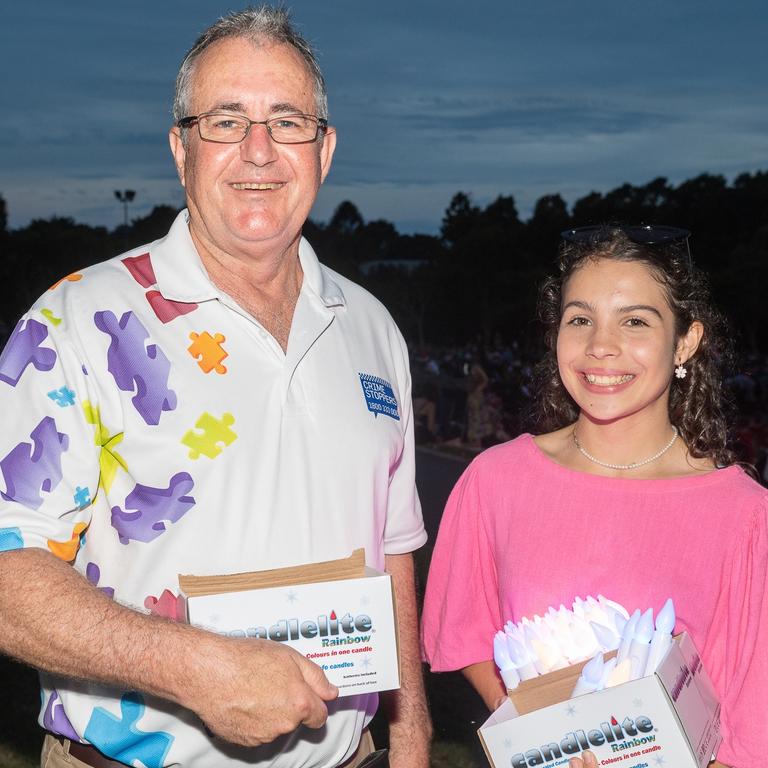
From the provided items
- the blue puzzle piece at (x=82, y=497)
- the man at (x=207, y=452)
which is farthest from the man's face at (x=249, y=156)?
the blue puzzle piece at (x=82, y=497)

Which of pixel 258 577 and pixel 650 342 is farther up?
pixel 650 342

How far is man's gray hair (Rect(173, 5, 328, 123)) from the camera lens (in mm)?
2773

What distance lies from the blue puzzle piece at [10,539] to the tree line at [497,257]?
39.6 meters

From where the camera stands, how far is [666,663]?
2309mm

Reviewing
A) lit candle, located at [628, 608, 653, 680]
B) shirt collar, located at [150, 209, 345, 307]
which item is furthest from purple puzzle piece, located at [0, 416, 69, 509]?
lit candle, located at [628, 608, 653, 680]

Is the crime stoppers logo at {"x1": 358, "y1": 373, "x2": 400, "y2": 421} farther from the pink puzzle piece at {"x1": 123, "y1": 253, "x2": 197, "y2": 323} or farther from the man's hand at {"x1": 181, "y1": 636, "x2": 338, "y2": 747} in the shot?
the man's hand at {"x1": 181, "y1": 636, "x2": 338, "y2": 747}

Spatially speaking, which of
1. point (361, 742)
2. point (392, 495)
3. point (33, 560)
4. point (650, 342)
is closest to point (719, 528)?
point (650, 342)

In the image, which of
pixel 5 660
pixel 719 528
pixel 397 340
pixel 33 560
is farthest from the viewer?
pixel 5 660

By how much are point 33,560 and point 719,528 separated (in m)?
1.76

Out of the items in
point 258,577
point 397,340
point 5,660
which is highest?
point 397,340

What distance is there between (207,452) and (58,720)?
77 centimetres

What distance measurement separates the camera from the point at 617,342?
117 inches

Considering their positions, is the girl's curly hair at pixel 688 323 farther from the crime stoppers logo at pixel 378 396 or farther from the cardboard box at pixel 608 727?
the cardboard box at pixel 608 727

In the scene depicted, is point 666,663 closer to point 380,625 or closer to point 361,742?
point 380,625
